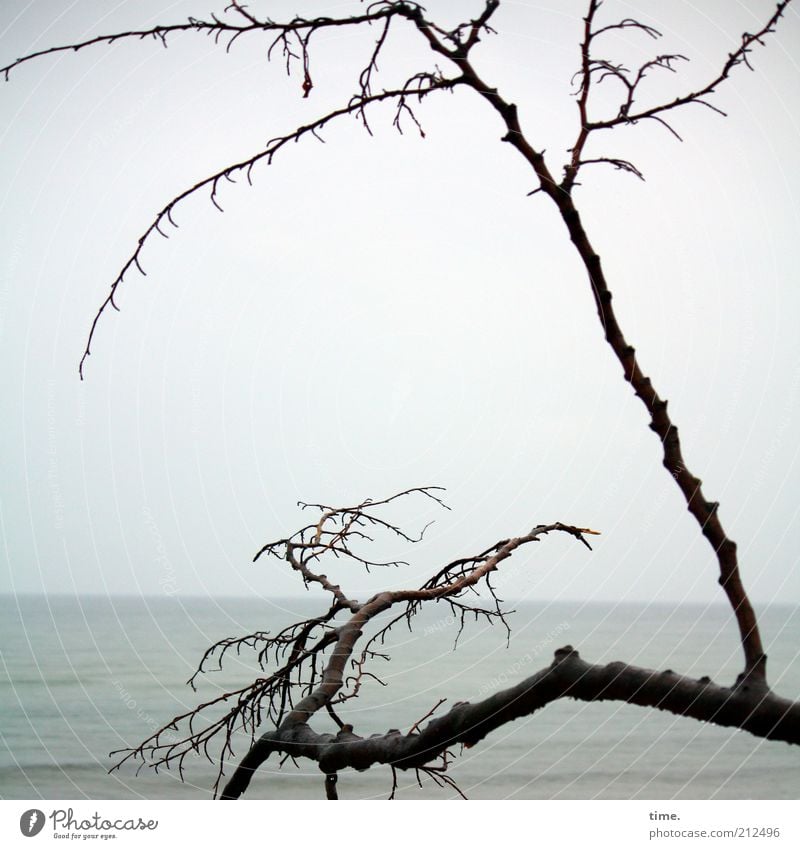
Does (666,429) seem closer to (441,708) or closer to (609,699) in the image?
(609,699)

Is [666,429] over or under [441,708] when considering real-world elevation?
over

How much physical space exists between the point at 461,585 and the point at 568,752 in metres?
2.82
